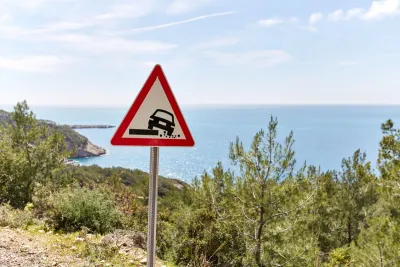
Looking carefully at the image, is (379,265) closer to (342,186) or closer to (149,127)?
(149,127)

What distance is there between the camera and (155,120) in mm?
2283

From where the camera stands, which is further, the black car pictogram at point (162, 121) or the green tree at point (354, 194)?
the green tree at point (354, 194)

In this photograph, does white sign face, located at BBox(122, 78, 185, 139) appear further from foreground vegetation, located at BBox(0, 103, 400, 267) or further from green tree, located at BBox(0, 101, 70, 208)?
green tree, located at BBox(0, 101, 70, 208)

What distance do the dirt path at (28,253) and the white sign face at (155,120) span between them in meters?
2.41

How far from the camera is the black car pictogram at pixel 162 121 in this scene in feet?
7.46

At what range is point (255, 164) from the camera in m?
8.15

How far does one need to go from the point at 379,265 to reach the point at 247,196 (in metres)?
3.40

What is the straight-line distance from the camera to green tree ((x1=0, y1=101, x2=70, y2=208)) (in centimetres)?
1144

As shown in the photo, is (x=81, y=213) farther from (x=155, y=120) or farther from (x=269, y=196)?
(x=269, y=196)

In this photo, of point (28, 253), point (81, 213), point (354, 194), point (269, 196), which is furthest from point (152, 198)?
point (354, 194)

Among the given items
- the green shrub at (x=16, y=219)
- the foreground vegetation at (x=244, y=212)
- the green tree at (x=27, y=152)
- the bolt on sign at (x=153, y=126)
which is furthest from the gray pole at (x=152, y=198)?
the green tree at (x=27, y=152)

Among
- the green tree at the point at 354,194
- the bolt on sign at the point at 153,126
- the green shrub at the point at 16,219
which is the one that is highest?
the bolt on sign at the point at 153,126

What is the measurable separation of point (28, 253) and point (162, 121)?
124 inches

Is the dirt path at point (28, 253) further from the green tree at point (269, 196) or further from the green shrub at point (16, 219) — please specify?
the green tree at point (269, 196)
